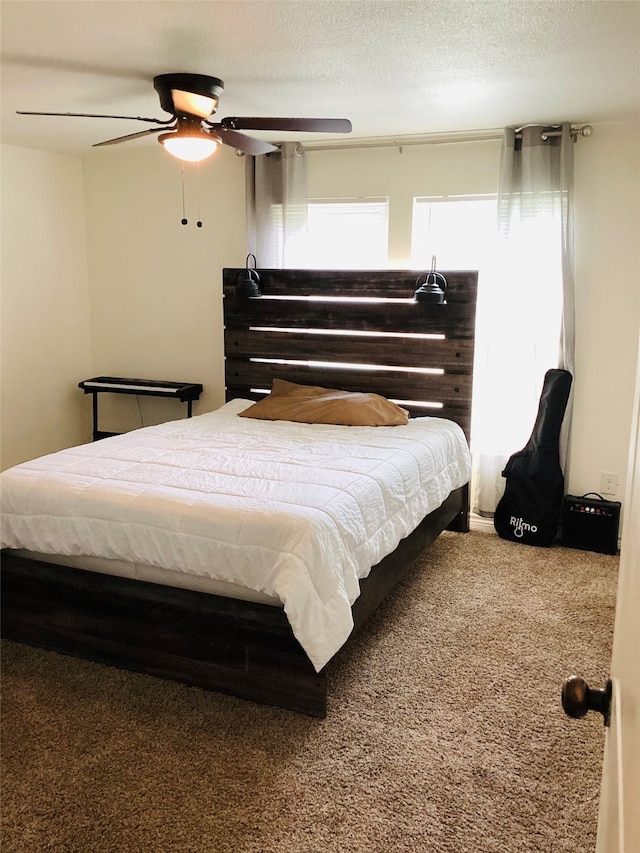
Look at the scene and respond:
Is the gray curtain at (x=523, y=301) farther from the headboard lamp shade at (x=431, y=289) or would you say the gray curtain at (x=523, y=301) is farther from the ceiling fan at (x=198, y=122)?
the ceiling fan at (x=198, y=122)

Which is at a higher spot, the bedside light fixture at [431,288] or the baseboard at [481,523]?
the bedside light fixture at [431,288]

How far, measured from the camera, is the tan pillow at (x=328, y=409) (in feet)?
13.2

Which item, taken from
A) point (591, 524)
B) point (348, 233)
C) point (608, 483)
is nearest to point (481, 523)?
point (591, 524)

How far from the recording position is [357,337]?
447cm

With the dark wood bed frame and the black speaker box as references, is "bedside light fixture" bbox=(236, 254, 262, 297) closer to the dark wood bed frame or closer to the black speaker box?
the dark wood bed frame

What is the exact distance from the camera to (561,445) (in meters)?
4.13

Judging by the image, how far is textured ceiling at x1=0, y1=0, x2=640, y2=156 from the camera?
2295mm

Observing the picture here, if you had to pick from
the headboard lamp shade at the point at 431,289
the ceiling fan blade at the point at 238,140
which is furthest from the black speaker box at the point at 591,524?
the ceiling fan blade at the point at 238,140

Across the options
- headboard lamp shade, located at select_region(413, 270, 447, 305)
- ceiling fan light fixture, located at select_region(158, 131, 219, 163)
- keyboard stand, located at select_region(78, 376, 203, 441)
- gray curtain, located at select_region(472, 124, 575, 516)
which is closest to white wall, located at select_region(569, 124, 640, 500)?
gray curtain, located at select_region(472, 124, 575, 516)

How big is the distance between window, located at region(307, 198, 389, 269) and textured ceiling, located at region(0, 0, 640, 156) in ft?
2.08

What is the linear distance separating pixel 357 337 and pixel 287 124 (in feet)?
5.77

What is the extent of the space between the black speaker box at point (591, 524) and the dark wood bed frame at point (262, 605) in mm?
610

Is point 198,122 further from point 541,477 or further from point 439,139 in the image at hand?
point 541,477

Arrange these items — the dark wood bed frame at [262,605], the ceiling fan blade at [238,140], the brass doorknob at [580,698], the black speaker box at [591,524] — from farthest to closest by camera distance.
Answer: the black speaker box at [591,524], the ceiling fan blade at [238,140], the dark wood bed frame at [262,605], the brass doorknob at [580,698]
